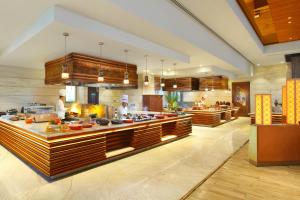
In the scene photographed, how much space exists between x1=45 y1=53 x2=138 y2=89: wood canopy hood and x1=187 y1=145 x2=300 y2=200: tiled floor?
449cm

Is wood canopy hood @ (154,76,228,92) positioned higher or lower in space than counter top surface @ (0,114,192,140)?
higher

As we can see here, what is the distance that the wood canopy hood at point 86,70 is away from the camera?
584 cm

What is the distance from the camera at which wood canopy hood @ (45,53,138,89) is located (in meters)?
5.84

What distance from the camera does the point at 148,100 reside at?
1109 cm

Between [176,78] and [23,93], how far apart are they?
8718mm

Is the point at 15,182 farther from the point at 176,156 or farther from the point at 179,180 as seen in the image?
the point at 176,156

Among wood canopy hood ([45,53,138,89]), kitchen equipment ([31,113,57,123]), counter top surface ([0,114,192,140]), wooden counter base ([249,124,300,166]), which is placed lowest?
wooden counter base ([249,124,300,166])

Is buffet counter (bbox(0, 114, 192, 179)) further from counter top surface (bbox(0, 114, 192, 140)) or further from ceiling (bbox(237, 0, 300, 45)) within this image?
ceiling (bbox(237, 0, 300, 45))

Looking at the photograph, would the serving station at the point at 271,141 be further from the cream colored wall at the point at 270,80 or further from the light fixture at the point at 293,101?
the cream colored wall at the point at 270,80

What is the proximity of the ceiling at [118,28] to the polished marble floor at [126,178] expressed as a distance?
2.99 m

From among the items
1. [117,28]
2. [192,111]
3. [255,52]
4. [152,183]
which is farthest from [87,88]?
[255,52]

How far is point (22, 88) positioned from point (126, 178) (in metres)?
6.58

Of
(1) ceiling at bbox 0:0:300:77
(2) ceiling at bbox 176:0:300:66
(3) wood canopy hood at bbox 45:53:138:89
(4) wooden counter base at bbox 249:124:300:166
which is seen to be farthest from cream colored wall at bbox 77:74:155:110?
(4) wooden counter base at bbox 249:124:300:166

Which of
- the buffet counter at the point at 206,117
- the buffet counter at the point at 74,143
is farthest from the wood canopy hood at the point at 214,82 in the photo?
the buffet counter at the point at 74,143
